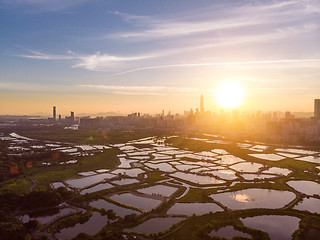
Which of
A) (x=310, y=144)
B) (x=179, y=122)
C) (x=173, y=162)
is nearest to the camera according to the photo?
(x=173, y=162)

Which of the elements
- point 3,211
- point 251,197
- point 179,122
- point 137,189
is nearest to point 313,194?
point 251,197

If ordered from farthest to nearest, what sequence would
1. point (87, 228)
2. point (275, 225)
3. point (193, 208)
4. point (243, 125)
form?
point (243, 125)
point (193, 208)
point (275, 225)
point (87, 228)

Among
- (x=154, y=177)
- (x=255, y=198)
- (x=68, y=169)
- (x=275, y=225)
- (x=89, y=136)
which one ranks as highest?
(x=89, y=136)

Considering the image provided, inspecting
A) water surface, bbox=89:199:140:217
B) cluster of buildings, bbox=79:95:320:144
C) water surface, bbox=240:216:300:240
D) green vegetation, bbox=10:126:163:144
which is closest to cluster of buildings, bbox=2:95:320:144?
cluster of buildings, bbox=79:95:320:144

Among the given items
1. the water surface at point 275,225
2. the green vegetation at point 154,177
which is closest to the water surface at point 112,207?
the green vegetation at point 154,177

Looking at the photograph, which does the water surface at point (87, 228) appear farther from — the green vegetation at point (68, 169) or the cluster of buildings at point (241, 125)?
the cluster of buildings at point (241, 125)

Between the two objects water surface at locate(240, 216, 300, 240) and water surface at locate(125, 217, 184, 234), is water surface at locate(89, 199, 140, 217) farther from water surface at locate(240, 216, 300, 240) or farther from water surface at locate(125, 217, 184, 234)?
water surface at locate(240, 216, 300, 240)

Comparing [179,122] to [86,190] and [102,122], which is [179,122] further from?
[86,190]

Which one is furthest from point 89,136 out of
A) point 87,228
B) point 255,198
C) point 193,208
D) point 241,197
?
point 87,228

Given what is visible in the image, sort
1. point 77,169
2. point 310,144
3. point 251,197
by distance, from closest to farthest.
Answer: point 251,197 → point 77,169 → point 310,144

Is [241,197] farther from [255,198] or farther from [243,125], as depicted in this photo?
[243,125]

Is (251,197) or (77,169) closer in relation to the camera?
(251,197)
